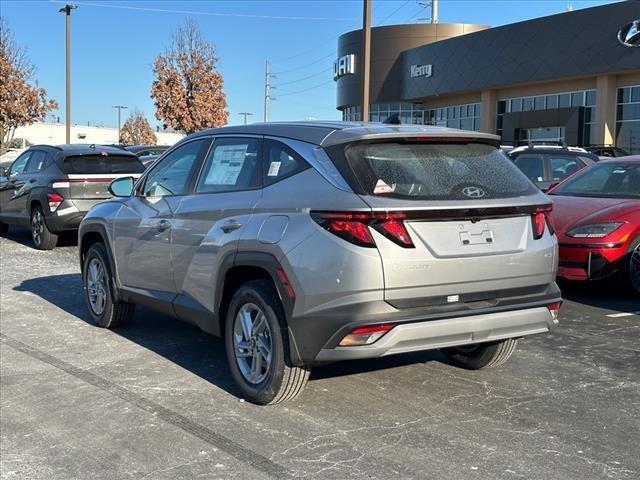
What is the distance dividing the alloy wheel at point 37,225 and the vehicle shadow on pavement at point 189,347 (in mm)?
3813

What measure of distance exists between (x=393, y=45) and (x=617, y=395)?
1819 inches

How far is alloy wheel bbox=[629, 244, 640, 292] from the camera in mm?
7715

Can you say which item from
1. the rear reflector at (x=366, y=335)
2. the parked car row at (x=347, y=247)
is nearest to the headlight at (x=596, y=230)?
the parked car row at (x=347, y=247)

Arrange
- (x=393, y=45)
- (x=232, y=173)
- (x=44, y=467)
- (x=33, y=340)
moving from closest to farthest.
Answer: (x=44, y=467) → (x=232, y=173) → (x=33, y=340) → (x=393, y=45)

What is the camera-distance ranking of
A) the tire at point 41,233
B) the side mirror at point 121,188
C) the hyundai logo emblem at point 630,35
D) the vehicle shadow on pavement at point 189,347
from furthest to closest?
the hyundai logo emblem at point 630,35 → the tire at point 41,233 → the side mirror at point 121,188 → the vehicle shadow on pavement at point 189,347

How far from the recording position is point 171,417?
4.50 m

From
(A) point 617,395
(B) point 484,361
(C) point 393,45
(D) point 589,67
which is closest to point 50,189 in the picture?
(B) point 484,361

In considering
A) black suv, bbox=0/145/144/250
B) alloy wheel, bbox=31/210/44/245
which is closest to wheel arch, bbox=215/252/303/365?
black suv, bbox=0/145/144/250

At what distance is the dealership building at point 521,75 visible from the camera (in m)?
32.3

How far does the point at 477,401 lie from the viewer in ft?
15.6

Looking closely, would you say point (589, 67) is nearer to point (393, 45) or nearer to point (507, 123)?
point (507, 123)

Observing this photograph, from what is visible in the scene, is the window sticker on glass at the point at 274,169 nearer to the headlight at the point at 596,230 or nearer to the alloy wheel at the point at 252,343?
the alloy wheel at the point at 252,343

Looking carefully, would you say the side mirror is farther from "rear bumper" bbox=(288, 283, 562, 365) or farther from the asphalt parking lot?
"rear bumper" bbox=(288, 283, 562, 365)

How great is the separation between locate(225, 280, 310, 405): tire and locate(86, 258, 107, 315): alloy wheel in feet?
7.32
